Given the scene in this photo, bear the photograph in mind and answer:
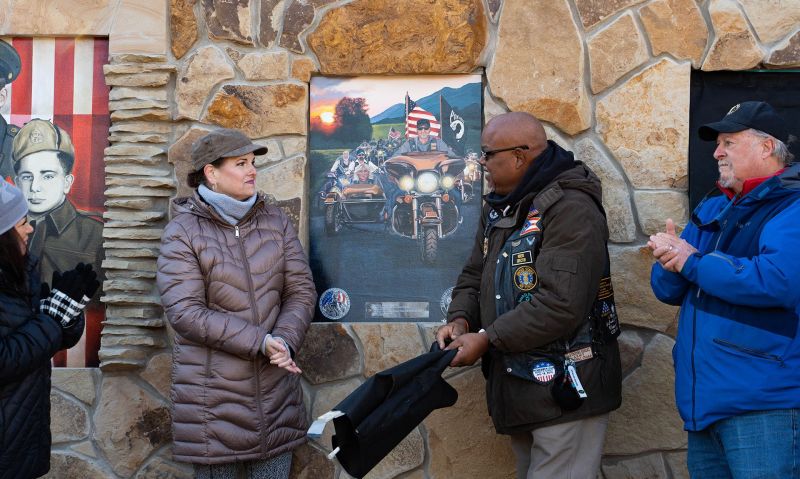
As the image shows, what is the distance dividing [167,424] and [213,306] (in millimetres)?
1035

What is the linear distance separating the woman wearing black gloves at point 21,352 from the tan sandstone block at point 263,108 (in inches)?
56.6

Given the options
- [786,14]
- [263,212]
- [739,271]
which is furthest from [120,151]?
[786,14]

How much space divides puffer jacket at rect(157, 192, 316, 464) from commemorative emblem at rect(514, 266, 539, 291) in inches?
38.3

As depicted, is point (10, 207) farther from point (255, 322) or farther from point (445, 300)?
point (445, 300)

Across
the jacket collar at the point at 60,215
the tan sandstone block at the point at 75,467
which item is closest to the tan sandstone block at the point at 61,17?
the jacket collar at the point at 60,215

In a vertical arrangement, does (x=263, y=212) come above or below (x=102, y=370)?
above

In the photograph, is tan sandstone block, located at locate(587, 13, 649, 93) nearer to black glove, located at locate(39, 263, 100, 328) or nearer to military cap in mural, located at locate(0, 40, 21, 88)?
black glove, located at locate(39, 263, 100, 328)

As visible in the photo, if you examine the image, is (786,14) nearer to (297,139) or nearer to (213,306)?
(297,139)

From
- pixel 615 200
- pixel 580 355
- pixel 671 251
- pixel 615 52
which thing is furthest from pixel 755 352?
pixel 615 52

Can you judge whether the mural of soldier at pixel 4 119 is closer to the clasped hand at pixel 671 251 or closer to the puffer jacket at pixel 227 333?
the puffer jacket at pixel 227 333

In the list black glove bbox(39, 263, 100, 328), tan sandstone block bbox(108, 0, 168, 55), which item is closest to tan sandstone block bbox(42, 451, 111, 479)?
black glove bbox(39, 263, 100, 328)

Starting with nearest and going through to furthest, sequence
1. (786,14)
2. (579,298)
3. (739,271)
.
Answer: (739,271)
(579,298)
(786,14)

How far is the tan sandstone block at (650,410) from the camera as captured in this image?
14.5 ft

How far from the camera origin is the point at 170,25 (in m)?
4.65
